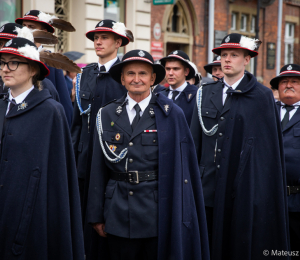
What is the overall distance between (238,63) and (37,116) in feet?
8.39

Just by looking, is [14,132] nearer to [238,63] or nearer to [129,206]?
[129,206]

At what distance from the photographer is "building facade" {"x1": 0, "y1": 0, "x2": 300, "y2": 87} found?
41.6 feet

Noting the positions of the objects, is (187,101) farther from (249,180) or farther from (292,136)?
(249,180)

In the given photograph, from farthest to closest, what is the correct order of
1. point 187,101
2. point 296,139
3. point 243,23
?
1. point 243,23
2. point 187,101
3. point 296,139

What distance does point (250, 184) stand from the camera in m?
4.88

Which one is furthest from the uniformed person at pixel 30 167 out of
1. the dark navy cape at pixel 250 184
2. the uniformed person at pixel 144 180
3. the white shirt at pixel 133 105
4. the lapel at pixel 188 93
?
the lapel at pixel 188 93

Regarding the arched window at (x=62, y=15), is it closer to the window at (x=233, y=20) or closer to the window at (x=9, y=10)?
the window at (x=9, y=10)

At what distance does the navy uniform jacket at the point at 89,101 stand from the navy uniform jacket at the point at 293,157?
2.07 m

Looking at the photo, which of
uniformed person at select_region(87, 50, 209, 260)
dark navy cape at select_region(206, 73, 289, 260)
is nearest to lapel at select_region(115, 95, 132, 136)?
uniformed person at select_region(87, 50, 209, 260)

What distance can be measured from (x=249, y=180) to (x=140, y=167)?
1556mm

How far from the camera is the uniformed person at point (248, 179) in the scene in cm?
489

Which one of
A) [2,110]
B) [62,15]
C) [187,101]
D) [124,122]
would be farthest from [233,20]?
[2,110]

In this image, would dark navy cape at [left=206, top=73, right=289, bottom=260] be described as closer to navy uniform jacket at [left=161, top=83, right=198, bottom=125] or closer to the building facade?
navy uniform jacket at [left=161, top=83, right=198, bottom=125]

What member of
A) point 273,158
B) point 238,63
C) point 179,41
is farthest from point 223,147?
point 179,41
